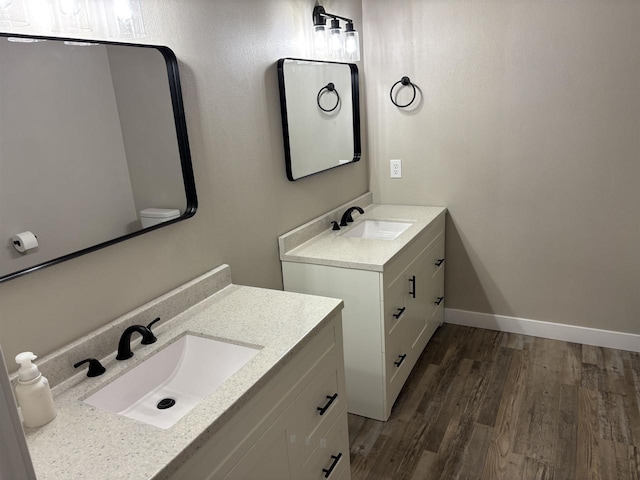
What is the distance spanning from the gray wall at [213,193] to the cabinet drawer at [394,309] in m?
0.53

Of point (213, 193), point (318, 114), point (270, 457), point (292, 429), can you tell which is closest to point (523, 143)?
point (318, 114)

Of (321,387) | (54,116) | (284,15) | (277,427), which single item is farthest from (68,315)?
(284,15)

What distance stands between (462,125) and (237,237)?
5.33 feet

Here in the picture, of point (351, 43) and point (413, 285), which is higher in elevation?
point (351, 43)

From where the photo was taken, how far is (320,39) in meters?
2.46

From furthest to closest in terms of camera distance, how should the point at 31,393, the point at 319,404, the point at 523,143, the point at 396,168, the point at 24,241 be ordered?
the point at 396,168 < the point at 523,143 < the point at 319,404 < the point at 24,241 < the point at 31,393

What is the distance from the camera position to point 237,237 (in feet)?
6.70

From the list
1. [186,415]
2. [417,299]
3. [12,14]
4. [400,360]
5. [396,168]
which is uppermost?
[12,14]

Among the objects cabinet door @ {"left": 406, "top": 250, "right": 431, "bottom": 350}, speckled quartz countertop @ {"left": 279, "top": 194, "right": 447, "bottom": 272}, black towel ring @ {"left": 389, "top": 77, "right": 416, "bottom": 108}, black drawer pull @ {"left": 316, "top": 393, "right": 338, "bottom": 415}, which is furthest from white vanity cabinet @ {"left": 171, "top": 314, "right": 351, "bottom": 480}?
black towel ring @ {"left": 389, "top": 77, "right": 416, "bottom": 108}

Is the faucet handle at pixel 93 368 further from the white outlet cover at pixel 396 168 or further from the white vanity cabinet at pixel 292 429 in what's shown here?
the white outlet cover at pixel 396 168

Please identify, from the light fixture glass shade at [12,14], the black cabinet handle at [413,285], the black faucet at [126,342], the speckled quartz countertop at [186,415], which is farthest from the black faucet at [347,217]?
the light fixture glass shade at [12,14]

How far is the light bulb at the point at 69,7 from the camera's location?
1.26 meters

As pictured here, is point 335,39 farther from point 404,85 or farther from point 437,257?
point 437,257

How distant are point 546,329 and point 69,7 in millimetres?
2935
